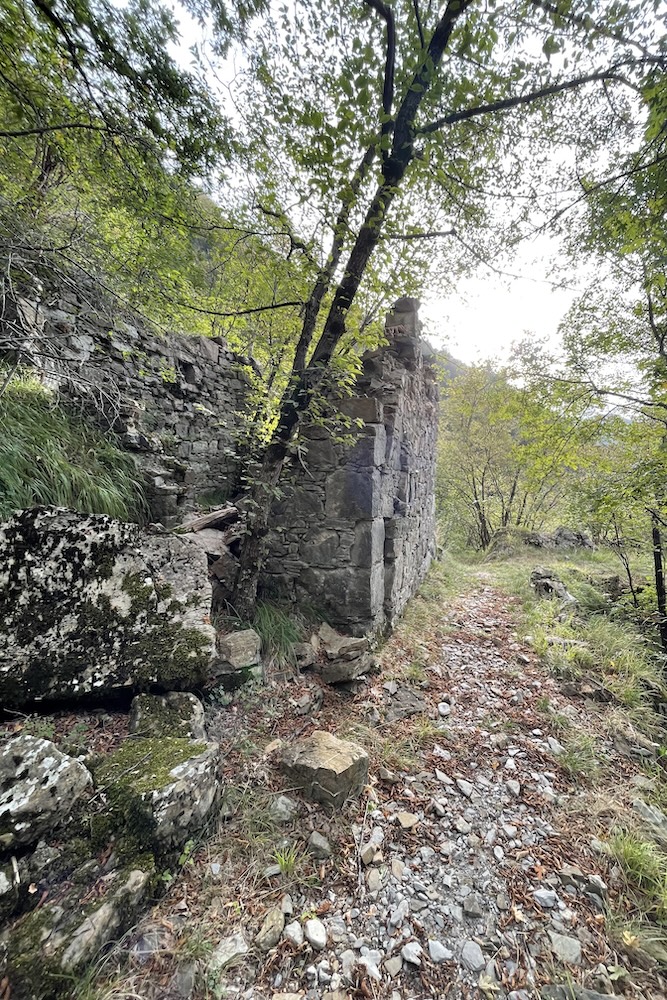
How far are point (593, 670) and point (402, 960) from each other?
3535mm

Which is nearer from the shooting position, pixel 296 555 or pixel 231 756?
pixel 231 756

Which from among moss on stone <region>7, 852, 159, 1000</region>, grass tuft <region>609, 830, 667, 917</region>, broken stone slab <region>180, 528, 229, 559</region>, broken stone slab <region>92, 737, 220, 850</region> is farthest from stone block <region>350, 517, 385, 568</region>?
moss on stone <region>7, 852, 159, 1000</region>

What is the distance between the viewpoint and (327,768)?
2.31 meters

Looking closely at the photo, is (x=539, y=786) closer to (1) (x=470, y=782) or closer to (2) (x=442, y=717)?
(1) (x=470, y=782)

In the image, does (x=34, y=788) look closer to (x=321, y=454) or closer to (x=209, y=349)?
(x=321, y=454)

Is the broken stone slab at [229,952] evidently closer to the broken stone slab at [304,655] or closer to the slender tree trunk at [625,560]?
the broken stone slab at [304,655]

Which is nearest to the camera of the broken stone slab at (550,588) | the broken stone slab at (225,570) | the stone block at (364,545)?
the broken stone slab at (225,570)

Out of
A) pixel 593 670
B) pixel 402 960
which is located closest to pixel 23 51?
Result: pixel 402 960

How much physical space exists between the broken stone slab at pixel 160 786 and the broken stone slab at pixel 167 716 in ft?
0.22

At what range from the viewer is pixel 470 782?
2.59 metres

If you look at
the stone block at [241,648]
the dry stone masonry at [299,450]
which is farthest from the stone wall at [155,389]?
the stone block at [241,648]

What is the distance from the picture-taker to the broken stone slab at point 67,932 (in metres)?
1.26

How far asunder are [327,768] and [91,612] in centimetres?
175

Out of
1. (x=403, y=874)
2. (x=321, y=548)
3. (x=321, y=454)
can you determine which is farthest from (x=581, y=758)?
(x=321, y=454)
